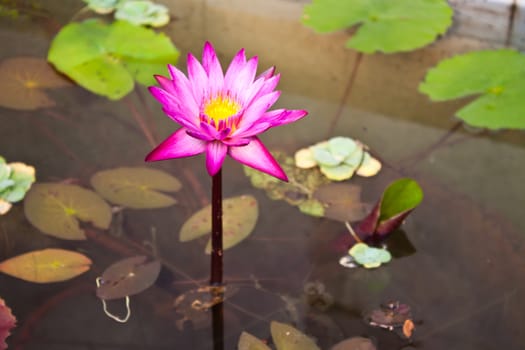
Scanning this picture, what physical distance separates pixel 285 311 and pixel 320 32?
1.17 metres

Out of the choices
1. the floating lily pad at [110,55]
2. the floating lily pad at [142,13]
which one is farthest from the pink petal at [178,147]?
the floating lily pad at [142,13]

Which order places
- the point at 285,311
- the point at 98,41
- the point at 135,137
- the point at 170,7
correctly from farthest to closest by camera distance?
the point at 170,7 < the point at 98,41 < the point at 135,137 < the point at 285,311

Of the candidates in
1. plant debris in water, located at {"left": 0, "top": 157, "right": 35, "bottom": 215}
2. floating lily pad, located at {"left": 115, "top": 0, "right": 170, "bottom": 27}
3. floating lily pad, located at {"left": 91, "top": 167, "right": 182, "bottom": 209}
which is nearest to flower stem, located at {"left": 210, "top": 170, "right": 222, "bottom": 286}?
floating lily pad, located at {"left": 91, "top": 167, "right": 182, "bottom": 209}

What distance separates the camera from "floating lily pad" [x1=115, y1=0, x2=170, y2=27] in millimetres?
2471

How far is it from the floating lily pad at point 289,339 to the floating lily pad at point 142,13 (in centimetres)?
133

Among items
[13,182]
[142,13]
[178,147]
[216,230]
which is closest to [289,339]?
[216,230]

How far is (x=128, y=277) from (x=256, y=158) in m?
0.55

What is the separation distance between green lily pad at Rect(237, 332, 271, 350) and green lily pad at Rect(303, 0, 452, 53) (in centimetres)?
119

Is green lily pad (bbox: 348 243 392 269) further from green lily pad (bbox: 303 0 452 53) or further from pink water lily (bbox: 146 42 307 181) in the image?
green lily pad (bbox: 303 0 452 53)

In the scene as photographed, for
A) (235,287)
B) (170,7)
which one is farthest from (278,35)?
(235,287)

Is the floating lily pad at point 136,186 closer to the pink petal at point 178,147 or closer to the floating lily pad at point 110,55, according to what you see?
the floating lily pad at point 110,55

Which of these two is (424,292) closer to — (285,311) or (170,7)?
(285,311)

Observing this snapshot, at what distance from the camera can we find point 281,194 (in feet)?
6.40

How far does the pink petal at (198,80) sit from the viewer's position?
1.40 m
